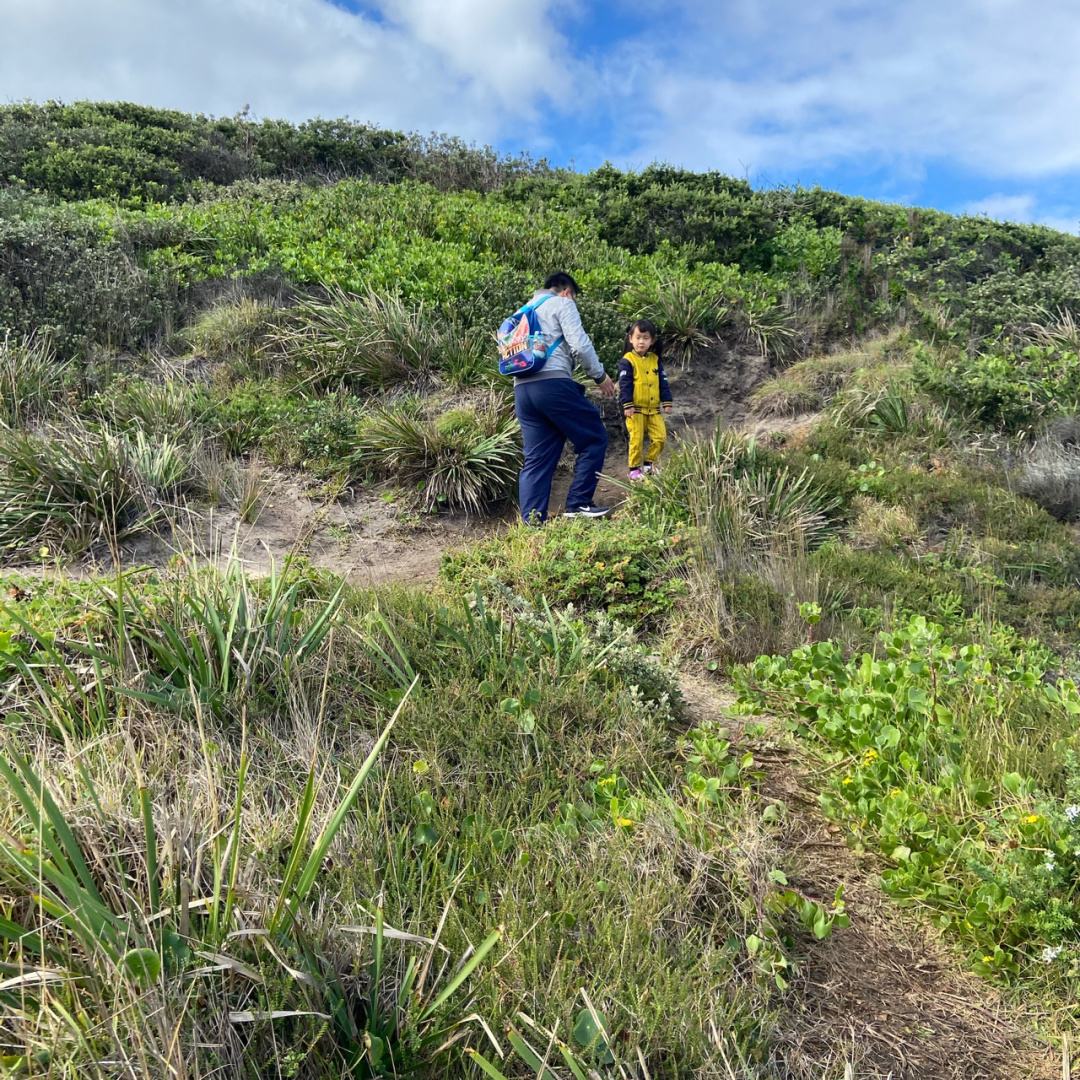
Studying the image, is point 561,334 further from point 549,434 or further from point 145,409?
point 145,409

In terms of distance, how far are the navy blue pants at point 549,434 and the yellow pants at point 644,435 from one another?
0.88m

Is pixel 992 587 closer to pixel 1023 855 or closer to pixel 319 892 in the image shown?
pixel 1023 855

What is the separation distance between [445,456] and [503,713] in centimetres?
435

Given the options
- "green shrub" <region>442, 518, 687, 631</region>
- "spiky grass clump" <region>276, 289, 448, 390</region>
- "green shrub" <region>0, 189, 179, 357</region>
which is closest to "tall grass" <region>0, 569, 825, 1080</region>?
"green shrub" <region>442, 518, 687, 631</region>

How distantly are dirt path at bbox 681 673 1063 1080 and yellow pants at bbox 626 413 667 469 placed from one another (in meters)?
5.15

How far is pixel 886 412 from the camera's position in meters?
8.09

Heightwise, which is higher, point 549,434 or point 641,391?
point 641,391

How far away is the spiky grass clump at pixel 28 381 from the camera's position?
7.00 metres

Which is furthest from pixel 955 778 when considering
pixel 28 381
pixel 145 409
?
pixel 28 381

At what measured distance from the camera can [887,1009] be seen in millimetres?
2311

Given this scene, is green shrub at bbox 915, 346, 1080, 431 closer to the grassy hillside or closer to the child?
the grassy hillside

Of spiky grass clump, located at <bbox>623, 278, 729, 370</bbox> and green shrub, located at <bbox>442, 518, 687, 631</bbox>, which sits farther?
spiky grass clump, located at <bbox>623, 278, 729, 370</bbox>

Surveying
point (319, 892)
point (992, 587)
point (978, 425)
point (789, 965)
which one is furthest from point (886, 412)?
point (319, 892)

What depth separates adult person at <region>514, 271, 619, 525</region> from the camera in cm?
649
